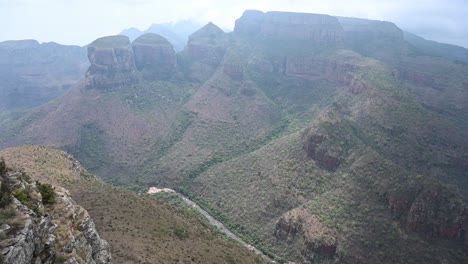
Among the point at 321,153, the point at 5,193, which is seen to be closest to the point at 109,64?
the point at 321,153

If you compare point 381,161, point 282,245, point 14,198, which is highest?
point 14,198

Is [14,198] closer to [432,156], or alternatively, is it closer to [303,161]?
[303,161]

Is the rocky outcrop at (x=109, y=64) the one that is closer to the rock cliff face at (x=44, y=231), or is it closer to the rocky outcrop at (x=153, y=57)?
the rocky outcrop at (x=153, y=57)

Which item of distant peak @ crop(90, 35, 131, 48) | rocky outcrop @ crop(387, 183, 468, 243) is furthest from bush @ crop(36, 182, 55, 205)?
distant peak @ crop(90, 35, 131, 48)

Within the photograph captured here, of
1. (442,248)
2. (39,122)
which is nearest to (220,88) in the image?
(39,122)

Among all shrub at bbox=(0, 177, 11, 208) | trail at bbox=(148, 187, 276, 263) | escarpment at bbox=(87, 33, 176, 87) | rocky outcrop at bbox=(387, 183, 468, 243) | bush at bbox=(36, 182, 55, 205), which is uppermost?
shrub at bbox=(0, 177, 11, 208)

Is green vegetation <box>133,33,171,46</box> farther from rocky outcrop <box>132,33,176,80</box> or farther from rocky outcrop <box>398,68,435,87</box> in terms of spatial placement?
rocky outcrop <box>398,68,435,87</box>

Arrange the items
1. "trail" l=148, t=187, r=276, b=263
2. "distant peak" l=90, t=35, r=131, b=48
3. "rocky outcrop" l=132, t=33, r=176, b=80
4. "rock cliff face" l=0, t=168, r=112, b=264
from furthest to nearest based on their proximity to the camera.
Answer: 1. "rocky outcrop" l=132, t=33, r=176, b=80
2. "distant peak" l=90, t=35, r=131, b=48
3. "trail" l=148, t=187, r=276, b=263
4. "rock cliff face" l=0, t=168, r=112, b=264

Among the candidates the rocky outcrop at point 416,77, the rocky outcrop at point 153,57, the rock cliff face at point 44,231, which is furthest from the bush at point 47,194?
the rocky outcrop at point 416,77
